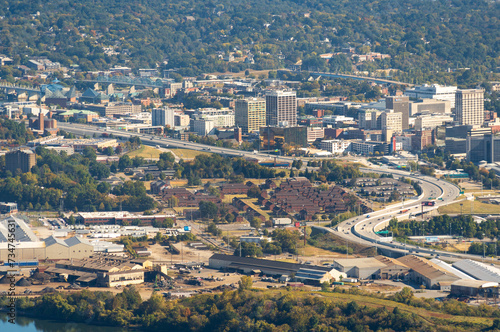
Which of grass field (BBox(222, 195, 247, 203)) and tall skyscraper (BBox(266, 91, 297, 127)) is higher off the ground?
tall skyscraper (BBox(266, 91, 297, 127))

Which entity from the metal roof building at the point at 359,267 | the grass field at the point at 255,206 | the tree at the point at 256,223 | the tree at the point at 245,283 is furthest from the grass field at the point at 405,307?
the grass field at the point at 255,206

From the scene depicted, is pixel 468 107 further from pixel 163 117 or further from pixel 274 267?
pixel 274 267

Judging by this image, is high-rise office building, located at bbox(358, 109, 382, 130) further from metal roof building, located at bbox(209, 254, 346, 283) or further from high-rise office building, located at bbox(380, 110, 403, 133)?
metal roof building, located at bbox(209, 254, 346, 283)

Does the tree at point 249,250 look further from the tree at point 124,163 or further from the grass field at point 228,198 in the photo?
the tree at point 124,163

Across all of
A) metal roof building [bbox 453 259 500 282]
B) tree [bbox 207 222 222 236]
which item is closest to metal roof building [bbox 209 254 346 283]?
metal roof building [bbox 453 259 500 282]

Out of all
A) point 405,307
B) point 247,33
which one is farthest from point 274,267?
point 247,33
